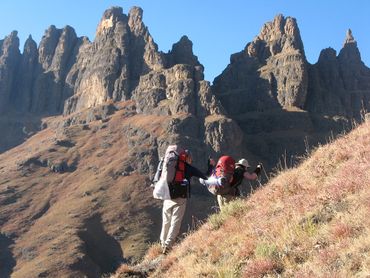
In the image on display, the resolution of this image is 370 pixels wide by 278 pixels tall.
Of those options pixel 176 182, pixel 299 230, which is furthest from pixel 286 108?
pixel 299 230

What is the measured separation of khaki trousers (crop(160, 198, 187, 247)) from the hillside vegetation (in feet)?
4.52

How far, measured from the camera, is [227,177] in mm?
14414

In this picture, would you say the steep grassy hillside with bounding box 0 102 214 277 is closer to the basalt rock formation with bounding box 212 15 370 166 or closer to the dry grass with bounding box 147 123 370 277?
the basalt rock formation with bounding box 212 15 370 166

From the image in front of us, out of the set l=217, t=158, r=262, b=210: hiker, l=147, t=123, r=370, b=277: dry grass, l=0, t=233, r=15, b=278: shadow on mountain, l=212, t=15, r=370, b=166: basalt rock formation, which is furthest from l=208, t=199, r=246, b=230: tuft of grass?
l=212, t=15, r=370, b=166: basalt rock formation

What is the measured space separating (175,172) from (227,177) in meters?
2.42

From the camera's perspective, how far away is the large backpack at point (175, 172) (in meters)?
12.4

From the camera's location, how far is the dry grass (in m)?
Result: 6.40

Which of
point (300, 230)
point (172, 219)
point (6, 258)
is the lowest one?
point (6, 258)

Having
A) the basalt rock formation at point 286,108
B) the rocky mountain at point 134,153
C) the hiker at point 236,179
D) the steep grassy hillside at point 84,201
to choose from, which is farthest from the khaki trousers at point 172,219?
the basalt rock formation at point 286,108

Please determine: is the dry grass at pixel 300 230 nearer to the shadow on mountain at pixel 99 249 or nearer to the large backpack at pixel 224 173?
the large backpack at pixel 224 173

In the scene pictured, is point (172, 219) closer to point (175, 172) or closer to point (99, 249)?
point (175, 172)

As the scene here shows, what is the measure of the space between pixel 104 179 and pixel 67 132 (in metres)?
50.4

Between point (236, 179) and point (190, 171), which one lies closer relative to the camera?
point (190, 171)

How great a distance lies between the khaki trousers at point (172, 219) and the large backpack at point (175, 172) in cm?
30
